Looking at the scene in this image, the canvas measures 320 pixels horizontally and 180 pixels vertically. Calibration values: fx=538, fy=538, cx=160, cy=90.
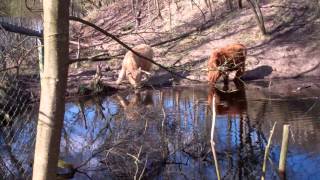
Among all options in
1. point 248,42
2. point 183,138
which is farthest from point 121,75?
point 183,138

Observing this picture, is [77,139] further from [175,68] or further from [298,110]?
[175,68]

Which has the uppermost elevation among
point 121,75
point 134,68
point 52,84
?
point 134,68

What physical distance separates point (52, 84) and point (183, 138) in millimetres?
7797

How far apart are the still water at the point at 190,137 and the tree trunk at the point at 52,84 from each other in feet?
12.1

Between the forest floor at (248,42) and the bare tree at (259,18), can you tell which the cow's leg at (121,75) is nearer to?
the forest floor at (248,42)

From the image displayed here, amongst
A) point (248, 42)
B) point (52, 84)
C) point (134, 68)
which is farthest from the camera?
point (248, 42)

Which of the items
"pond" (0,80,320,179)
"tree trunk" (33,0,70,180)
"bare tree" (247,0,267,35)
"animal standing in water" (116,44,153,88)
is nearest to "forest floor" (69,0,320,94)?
"bare tree" (247,0,267,35)

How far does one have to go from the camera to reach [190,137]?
402 inches

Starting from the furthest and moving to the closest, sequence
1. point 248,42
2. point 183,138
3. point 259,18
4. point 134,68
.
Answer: point 248,42 → point 259,18 → point 134,68 → point 183,138

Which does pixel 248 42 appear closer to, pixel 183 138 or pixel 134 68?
pixel 134 68

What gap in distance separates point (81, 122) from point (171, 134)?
2.79 metres

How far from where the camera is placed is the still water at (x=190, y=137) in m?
8.61

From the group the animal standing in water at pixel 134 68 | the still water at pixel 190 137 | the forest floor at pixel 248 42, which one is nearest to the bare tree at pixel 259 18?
the forest floor at pixel 248 42

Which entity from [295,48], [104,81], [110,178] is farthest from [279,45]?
[110,178]
